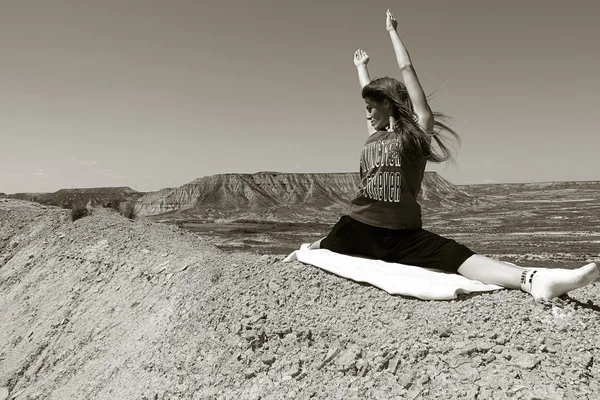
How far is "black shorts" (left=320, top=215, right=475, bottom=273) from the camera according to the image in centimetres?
262

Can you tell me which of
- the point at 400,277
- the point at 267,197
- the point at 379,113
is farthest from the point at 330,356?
the point at 267,197

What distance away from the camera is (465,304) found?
234 centimetres

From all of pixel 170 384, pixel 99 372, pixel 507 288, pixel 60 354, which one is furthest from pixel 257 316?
pixel 60 354

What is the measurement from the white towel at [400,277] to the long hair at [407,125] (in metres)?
0.77

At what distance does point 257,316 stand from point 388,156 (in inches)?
57.8

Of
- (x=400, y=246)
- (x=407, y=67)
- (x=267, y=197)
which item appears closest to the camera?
(x=407, y=67)

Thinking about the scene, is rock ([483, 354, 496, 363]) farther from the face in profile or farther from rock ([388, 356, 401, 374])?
the face in profile

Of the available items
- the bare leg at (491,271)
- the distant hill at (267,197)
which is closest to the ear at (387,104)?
the bare leg at (491,271)

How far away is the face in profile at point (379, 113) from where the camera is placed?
106 inches

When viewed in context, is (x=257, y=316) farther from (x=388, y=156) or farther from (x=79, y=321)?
(x=79, y=321)

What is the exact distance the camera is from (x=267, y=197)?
60188mm

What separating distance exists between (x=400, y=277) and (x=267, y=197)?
57.8m

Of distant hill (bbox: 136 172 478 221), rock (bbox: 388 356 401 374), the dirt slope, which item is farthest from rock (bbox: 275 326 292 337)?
distant hill (bbox: 136 172 478 221)

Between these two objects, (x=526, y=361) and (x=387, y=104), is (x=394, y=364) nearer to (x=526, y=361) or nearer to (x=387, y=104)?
(x=526, y=361)
